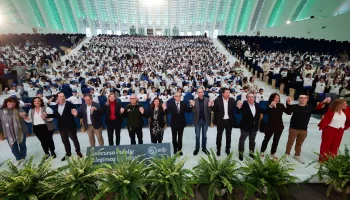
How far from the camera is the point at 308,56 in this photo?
14.0 meters

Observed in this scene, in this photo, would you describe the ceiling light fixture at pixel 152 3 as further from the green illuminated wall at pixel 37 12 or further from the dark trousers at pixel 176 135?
the dark trousers at pixel 176 135

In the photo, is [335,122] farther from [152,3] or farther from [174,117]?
[152,3]

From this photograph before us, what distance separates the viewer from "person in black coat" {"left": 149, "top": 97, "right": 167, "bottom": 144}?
13.1ft

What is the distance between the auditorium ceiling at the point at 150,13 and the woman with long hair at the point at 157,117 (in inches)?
1169

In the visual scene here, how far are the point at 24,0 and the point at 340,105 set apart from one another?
35564 mm

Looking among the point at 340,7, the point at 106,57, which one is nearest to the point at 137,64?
the point at 106,57

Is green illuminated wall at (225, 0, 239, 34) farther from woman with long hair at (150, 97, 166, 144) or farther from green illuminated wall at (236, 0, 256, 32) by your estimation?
woman with long hair at (150, 97, 166, 144)

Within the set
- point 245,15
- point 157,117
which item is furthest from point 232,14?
point 157,117

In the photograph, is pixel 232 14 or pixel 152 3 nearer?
pixel 152 3

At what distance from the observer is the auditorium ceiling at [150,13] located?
27570mm

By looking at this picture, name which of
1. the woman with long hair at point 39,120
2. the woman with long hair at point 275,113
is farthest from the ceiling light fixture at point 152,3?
the woman with long hair at point 275,113

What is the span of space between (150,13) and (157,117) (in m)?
49.8

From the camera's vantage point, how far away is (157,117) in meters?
4.06

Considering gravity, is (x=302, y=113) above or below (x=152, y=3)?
below
